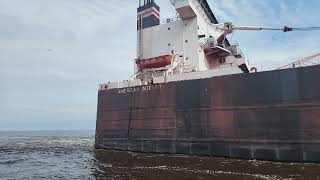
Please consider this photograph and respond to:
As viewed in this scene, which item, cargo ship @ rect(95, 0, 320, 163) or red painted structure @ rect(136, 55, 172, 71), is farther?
red painted structure @ rect(136, 55, 172, 71)

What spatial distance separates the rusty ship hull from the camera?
16.5 m

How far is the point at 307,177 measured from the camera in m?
13.4

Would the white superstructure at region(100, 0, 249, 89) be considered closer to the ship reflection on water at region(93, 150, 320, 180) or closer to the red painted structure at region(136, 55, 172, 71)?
the red painted structure at region(136, 55, 172, 71)

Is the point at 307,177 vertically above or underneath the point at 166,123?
underneath

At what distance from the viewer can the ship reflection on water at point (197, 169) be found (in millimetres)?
14336

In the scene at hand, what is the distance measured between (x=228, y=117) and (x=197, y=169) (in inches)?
156

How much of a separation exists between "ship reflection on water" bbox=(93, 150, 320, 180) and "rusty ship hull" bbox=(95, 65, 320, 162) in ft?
2.58

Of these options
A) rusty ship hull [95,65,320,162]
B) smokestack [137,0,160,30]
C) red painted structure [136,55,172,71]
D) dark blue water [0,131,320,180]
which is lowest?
dark blue water [0,131,320,180]

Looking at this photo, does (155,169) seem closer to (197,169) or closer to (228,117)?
(197,169)

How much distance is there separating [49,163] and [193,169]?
9220 mm

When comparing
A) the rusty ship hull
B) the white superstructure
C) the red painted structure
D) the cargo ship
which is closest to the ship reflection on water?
the rusty ship hull

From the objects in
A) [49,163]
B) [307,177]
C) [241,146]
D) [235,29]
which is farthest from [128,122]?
[307,177]

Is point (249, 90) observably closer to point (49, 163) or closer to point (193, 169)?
point (193, 169)

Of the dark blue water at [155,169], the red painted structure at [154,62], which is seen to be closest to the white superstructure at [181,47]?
the red painted structure at [154,62]
